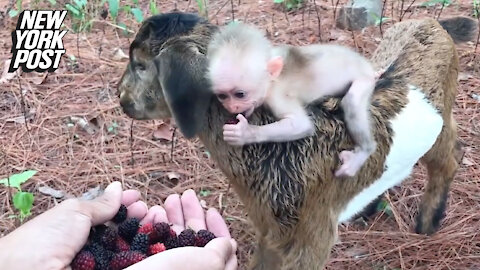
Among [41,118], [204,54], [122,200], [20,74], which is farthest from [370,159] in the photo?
[20,74]

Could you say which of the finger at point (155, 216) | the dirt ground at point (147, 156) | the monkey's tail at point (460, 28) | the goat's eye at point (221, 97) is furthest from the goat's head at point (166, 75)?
the monkey's tail at point (460, 28)

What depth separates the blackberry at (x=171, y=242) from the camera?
3.35 m

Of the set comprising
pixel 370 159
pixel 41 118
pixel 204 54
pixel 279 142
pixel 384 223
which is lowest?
pixel 384 223

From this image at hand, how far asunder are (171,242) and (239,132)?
88 cm

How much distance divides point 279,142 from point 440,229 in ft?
5.78

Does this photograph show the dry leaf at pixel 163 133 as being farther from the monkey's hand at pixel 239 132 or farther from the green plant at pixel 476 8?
the green plant at pixel 476 8

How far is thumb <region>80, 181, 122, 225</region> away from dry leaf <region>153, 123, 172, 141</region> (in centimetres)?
141

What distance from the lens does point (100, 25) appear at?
6.66 m

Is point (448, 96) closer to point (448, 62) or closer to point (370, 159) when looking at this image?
point (448, 62)

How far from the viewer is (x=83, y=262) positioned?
3100mm

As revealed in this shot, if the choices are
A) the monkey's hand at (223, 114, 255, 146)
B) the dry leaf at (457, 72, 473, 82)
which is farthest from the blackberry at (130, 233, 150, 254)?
the dry leaf at (457, 72, 473, 82)

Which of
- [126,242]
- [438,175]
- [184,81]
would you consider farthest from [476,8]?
[184,81]

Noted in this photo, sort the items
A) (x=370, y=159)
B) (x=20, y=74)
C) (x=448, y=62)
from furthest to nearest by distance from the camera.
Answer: (x=20, y=74)
(x=448, y=62)
(x=370, y=159)

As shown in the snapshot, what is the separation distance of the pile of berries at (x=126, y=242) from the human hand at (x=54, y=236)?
0.06 metres
